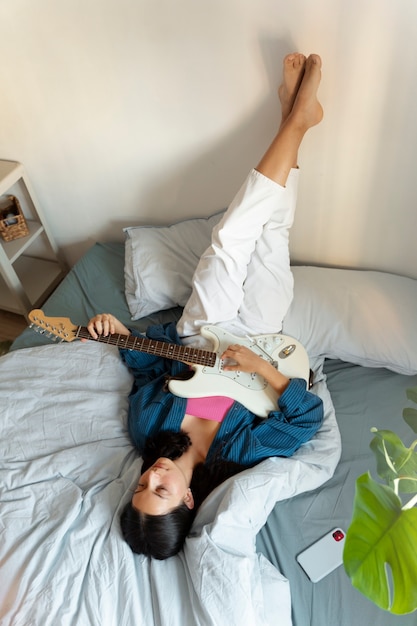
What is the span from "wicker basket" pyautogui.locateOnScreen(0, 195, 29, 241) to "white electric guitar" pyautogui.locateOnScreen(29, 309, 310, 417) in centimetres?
57

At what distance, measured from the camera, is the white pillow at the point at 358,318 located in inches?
50.3

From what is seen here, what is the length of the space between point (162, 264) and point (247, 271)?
31 centimetres

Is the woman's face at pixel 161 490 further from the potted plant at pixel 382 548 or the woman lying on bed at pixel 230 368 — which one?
the potted plant at pixel 382 548

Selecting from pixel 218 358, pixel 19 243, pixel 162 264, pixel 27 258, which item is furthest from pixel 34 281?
pixel 218 358

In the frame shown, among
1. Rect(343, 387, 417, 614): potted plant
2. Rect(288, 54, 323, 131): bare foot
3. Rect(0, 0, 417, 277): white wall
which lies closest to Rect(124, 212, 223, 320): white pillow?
Rect(0, 0, 417, 277): white wall

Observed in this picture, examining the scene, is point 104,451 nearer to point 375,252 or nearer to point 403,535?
point 403,535

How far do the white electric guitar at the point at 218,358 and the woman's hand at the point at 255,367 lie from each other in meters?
0.02

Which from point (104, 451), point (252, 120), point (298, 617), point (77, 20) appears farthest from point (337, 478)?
point (77, 20)

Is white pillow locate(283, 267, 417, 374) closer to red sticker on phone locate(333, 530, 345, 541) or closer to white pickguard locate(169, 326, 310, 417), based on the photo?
white pickguard locate(169, 326, 310, 417)

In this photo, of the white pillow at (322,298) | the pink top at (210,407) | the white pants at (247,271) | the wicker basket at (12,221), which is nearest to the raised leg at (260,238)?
the white pants at (247,271)

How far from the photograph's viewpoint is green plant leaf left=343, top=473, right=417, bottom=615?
0.50m

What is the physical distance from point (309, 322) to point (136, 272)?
578 mm

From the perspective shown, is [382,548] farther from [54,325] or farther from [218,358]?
[54,325]

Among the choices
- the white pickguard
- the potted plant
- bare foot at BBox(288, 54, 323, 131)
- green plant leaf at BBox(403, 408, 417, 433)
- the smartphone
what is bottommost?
the smartphone
